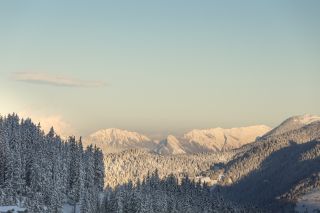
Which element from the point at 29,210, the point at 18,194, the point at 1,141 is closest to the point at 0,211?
the point at 29,210

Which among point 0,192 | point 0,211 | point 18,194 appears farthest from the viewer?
point 18,194

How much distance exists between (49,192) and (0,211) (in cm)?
3304

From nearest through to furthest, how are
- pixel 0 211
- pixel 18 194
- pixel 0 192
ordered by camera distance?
pixel 0 211 < pixel 0 192 < pixel 18 194

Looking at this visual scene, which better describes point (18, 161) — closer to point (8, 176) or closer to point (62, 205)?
point (8, 176)

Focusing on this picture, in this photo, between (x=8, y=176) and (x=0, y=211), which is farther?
(x=8, y=176)

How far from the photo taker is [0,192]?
177 metres

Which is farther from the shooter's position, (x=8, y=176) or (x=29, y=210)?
(x=8, y=176)

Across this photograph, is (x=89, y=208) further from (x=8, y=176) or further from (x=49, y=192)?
(x=8, y=176)

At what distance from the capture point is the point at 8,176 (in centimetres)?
19050

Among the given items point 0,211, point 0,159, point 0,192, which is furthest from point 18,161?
point 0,211

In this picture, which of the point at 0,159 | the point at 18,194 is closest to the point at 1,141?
the point at 0,159

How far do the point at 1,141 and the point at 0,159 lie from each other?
6.53 meters

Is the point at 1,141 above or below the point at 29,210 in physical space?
above

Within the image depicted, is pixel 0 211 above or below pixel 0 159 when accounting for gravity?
below
